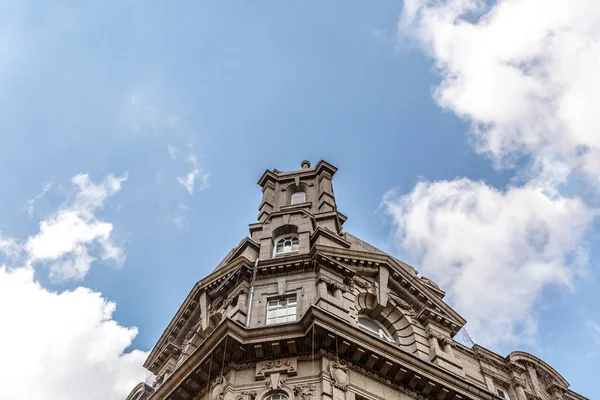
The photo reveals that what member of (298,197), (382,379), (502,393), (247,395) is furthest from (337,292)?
(298,197)

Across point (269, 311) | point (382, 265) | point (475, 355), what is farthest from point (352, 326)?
point (475, 355)

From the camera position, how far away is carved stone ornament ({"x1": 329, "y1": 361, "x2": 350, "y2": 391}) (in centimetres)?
2564

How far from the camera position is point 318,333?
1064 inches

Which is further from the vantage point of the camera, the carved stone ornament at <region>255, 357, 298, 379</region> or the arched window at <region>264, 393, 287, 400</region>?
the carved stone ornament at <region>255, 357, 298, 379</region>

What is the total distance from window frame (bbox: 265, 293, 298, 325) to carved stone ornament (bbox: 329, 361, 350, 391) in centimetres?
346

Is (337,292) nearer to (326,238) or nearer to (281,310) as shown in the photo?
(281,310)

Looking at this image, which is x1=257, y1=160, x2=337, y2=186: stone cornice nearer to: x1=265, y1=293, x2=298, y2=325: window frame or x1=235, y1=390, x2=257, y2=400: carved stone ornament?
x1=265, y1=293, x2=298, y2=325: window frame

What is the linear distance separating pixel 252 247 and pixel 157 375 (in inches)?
345

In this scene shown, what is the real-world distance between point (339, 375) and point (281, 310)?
216 inches

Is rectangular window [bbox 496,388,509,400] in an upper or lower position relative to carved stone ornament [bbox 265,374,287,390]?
upper

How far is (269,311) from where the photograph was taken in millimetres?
30766

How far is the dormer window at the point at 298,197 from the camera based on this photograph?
43.7 m

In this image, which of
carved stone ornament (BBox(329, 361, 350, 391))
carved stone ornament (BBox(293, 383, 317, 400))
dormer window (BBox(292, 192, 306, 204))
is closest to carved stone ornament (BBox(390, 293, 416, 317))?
carved stone ornament (BBox(329, 361, 350, 391))

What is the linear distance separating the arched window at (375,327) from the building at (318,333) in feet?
0.23
